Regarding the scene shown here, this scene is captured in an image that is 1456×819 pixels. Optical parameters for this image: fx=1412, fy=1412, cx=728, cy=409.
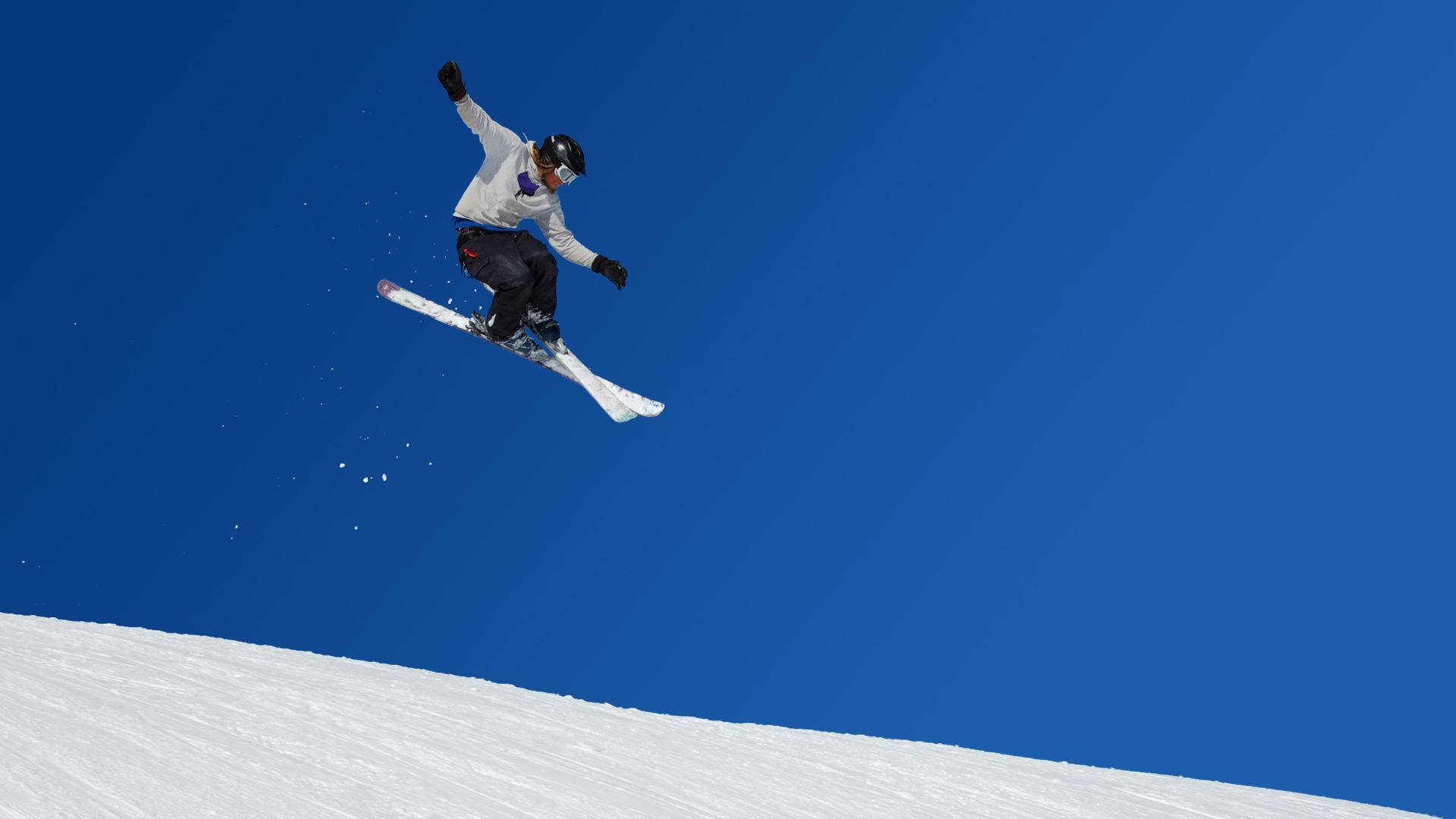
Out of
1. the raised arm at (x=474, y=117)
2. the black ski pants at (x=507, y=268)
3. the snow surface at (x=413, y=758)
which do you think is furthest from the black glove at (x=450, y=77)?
the snow surface at (x=413, y=758)

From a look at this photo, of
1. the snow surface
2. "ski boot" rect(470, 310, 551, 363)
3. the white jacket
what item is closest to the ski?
"ski boot" rect(470, 310, 551, 363)

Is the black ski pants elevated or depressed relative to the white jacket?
depressed

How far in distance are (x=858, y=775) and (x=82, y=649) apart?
144 inches

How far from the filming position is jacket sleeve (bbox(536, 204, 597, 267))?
365 inches

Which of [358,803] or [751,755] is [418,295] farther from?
[358,803]

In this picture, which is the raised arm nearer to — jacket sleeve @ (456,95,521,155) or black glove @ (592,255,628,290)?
jacket sleeve @ (456,95,521,155)

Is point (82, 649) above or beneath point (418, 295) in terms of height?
beneath

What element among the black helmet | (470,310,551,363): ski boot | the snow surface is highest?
the black helmet

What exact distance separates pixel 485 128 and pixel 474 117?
0.12m

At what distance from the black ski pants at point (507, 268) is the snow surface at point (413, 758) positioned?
2.61 m

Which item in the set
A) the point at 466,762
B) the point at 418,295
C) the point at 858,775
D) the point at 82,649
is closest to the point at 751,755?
the point at 858,775

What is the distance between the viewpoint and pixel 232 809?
4531mm

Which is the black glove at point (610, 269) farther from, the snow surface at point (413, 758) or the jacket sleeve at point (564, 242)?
the snow surface at point (413, 758)

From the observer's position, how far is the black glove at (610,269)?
935cm
